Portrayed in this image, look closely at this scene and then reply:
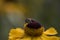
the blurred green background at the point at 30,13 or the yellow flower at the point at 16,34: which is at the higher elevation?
the blurred green background at the point at 30,13

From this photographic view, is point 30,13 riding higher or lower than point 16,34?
higher

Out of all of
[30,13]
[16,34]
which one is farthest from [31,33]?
[30,13]

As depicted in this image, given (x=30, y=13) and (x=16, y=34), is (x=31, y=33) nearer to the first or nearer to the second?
(x=16, y=34)

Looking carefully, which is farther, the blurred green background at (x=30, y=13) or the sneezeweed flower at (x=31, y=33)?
the blurred green background at (x=30, y=13)

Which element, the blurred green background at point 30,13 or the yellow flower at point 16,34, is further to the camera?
the blurred green background at point 30,13

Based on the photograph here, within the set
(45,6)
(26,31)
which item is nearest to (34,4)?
(45,6)

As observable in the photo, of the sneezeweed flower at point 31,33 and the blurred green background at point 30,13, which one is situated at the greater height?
the blurred green background at point 30,13

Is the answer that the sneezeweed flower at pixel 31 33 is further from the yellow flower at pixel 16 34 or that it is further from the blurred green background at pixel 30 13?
the blurred green background at pixel 30 13

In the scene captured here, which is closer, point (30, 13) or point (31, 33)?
point (31, 33)

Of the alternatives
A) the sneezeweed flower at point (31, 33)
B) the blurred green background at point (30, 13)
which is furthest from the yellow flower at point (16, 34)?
the blurred green background at point (30, 13)

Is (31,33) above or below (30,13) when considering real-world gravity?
below
